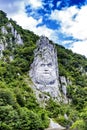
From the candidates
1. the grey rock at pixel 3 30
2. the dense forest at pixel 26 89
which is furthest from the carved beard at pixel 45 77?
the grey rock at pixel 3 30

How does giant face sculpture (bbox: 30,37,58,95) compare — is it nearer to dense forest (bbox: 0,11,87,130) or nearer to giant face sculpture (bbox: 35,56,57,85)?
giant face sculpture (bbox: 35,56,57,85)

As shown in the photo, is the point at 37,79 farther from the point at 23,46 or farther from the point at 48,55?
the point at 23,46

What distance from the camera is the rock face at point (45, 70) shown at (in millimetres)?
146000

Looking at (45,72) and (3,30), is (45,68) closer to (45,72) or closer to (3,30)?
(45,72)

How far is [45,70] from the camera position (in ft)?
496

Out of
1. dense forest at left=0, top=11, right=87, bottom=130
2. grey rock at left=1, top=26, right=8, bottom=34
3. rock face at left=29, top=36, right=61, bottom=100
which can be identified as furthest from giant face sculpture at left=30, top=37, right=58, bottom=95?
grey rock at left=1, top=26, right=8, bottom=34

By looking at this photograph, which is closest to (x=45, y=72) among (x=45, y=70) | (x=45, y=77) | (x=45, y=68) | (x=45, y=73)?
(x=45, y=73)

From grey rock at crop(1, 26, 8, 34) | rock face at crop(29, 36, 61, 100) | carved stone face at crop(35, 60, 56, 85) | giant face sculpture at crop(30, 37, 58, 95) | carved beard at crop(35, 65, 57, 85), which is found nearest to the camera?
rock face at crop(29, 36, 61, 100)

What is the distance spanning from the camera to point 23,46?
17112 centimetres

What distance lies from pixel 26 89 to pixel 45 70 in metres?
19.2

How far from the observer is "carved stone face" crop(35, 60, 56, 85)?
148 metres

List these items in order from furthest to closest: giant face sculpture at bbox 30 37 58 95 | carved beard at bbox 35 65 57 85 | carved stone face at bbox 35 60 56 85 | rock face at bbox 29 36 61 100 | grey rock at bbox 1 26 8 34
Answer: grey rock at bbox 1 26 8 34 < carved stone face at bbox 35 60 56 85 < carved beard at bbox 35 65 57 85 < giant face sculpture at bbox 30 37 58 95 < rock face at bbox 29 36 61 100

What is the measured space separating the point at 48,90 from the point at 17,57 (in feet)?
82.5

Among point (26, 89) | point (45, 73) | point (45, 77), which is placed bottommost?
point (26, 89)
